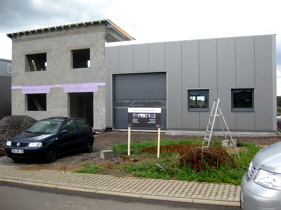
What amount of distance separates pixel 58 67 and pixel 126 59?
595 cm

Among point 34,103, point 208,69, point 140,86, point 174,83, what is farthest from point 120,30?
point 34,103

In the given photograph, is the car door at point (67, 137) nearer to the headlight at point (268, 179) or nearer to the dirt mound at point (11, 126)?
the dirt mound at point (11, 126)

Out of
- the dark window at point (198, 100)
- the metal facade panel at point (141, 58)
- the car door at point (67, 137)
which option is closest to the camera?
the car door at point (67, 137)

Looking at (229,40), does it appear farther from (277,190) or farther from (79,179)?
(277,190)

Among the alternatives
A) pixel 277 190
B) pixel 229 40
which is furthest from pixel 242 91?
pixel 277 190

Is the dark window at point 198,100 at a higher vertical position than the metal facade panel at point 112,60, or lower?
lower

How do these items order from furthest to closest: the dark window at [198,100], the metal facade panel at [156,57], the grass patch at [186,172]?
the metal facade panel at [156,57] < the dark window at [198,100] < the grass patch at [186,172]

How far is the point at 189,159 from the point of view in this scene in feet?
24.0

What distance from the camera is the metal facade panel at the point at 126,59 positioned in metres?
18.6

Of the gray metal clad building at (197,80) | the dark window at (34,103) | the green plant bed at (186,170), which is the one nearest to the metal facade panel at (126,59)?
the gray metal clad building at (197,80)

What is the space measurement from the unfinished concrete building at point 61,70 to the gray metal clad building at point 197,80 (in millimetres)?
Answer: 993

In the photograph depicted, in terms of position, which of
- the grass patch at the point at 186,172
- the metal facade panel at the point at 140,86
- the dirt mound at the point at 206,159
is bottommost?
the grass patch at the point at 186,172

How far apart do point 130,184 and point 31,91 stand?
59.9 feet

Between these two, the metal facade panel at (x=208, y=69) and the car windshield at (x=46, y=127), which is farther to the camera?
the metal facade panel at (x=208, y=69)
